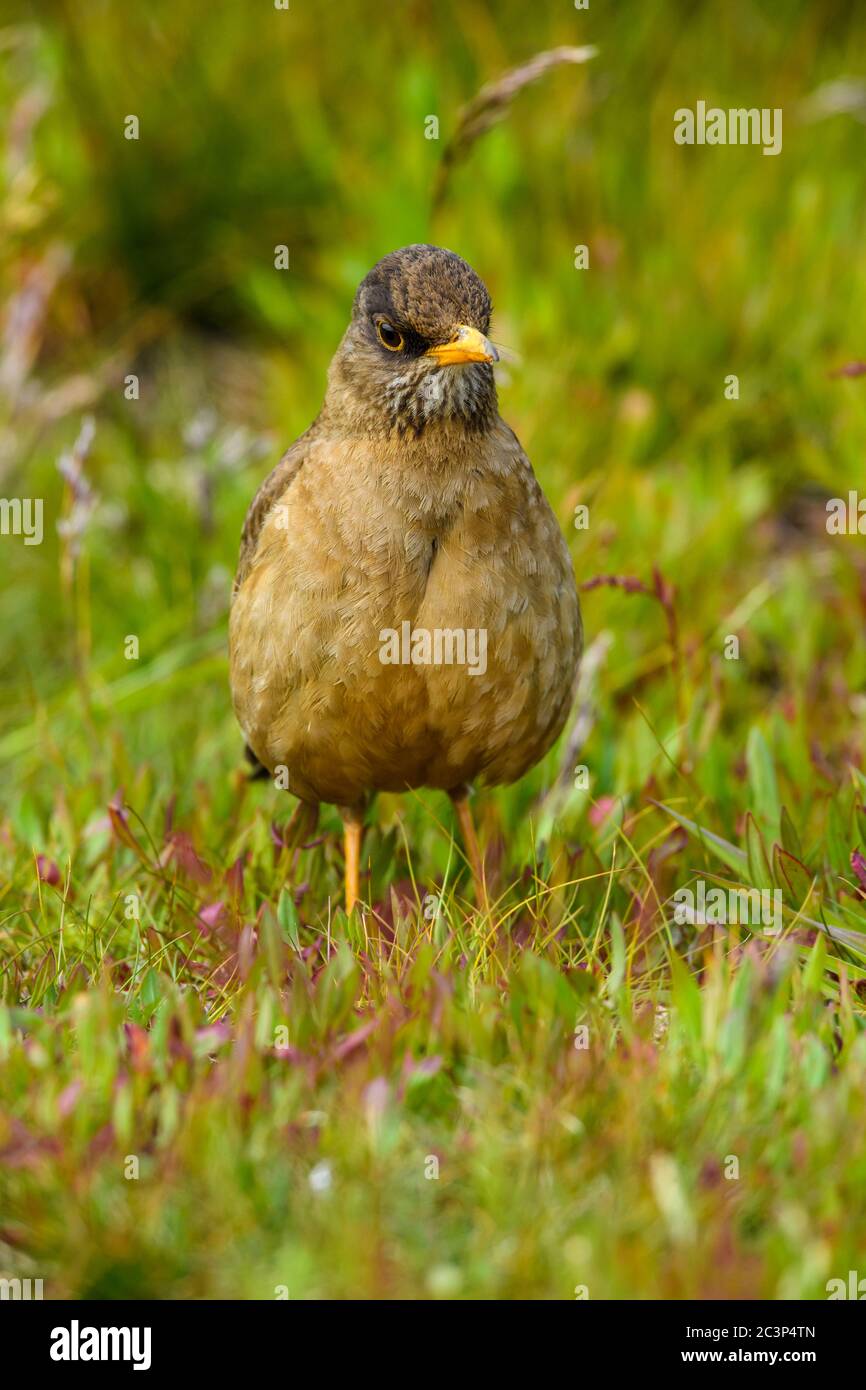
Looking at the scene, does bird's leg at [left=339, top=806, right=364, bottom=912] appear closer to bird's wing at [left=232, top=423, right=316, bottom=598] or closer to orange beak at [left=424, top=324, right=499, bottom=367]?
bird's wing at [left=232, top=423, right=316, bottom=598]

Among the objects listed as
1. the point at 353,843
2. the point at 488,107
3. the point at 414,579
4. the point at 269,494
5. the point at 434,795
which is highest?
the point at 488,107

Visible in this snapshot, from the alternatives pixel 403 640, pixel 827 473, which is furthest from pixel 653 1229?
pixel 827 473

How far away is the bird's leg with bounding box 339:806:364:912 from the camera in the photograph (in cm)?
417

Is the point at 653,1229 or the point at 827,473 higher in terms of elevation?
the point at 827,473

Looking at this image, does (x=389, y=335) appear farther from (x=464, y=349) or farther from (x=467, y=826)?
(x=467, y=826)

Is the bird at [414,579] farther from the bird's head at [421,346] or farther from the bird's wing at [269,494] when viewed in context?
the bird's wing at [269,494]

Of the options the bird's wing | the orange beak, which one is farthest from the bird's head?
the bird's wing

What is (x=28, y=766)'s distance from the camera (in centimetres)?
502

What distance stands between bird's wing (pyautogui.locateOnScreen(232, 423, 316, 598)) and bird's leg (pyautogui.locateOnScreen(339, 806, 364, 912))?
2.22 ft

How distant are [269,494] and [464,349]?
2.70ft

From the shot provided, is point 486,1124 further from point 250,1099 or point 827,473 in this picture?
point 827,473

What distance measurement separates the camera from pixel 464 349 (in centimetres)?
379

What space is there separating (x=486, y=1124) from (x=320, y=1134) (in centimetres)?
30

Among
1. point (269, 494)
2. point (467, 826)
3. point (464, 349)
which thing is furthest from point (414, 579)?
point (467, 826)
